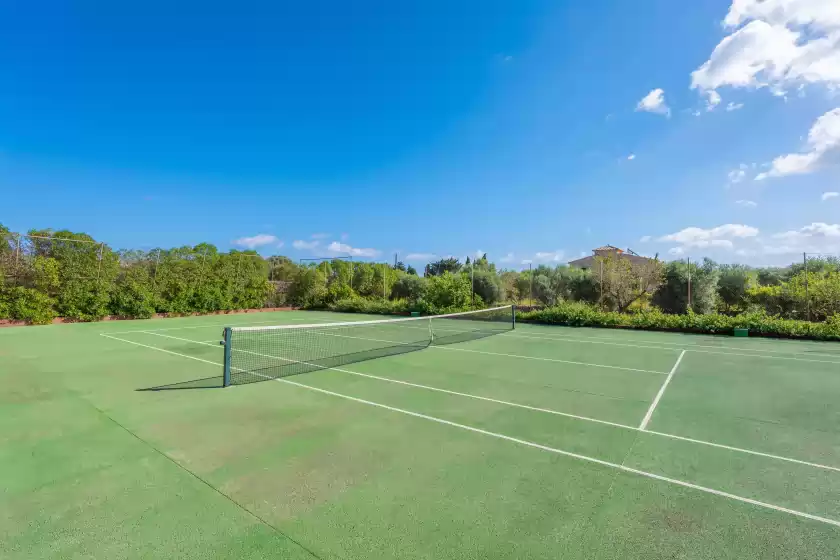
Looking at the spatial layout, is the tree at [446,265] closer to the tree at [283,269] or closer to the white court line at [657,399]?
the tree at [283,269]

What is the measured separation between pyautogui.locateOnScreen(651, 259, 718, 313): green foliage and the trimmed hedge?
113 centimetres

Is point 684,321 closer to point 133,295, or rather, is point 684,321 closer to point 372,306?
point 372,306

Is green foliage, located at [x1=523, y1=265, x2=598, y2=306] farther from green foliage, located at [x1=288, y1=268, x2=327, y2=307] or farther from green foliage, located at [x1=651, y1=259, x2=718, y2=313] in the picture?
green foliage, located at [x1=288, y1=268, x2=327, y2=307]

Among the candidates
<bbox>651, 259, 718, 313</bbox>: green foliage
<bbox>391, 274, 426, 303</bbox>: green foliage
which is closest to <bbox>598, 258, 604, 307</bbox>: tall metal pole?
<bbox>651, 259, 718, 313</bbox>: green foliage

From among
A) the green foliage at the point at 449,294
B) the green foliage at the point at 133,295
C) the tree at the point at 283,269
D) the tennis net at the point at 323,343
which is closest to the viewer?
the tennis net at the point at 323,343

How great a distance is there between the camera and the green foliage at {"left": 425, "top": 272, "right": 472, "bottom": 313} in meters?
20.2

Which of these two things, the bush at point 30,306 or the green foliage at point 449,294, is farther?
the green foliage at point 449,294

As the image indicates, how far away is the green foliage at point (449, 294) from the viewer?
20.2 meters

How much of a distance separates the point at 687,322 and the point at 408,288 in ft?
49.5

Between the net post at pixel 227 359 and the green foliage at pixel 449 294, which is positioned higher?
the green foliage at pixel 449 294

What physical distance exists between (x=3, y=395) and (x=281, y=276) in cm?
2122

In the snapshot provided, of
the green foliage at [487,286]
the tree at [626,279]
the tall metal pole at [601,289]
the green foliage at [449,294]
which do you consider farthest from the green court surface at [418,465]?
the green foliage at [487,286]

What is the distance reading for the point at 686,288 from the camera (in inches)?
683

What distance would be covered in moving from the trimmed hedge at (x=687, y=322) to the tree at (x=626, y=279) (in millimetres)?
749
